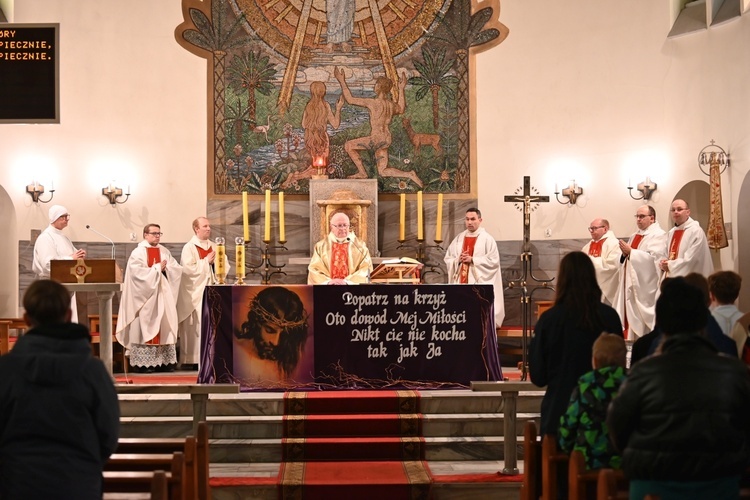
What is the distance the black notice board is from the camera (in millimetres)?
8602

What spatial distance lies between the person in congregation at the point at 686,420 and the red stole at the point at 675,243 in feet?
25.7

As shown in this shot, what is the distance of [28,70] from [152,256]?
366 cm

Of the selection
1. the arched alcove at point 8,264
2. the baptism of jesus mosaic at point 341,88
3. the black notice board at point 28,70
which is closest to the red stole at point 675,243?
the baptism of jesus mosaic at point 341,88

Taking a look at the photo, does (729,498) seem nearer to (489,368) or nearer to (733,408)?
(733,408)

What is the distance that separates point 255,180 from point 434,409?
211 inches

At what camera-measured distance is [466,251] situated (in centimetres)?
1238

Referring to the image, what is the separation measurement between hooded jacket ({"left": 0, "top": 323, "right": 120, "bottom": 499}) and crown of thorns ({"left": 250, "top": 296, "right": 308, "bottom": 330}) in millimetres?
4826

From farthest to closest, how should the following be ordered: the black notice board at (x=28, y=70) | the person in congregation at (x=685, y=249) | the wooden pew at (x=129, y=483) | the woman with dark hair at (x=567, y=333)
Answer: the person in congregation at (x=685, y=249)
the black notice board at (x=28, y=70)
the woman with dark hair at (x=567, y=333)
the wooden pew at (x=129, y=483)

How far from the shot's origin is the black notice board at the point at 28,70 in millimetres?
8602

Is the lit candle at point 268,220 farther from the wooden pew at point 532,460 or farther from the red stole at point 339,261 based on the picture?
the wooden pew at point 532,460

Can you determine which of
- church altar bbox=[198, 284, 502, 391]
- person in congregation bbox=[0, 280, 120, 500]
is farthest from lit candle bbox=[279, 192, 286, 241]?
person in congregation bbox=[0, 280, 120, 500]

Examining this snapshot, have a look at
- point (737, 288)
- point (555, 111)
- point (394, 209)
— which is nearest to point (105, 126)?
point (394, 209)

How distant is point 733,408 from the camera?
353cm

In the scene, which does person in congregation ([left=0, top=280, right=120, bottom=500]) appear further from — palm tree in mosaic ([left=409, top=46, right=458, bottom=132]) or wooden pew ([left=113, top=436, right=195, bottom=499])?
palm tree in mosaic ([left=409, top=46, right=458, bottom=132])
